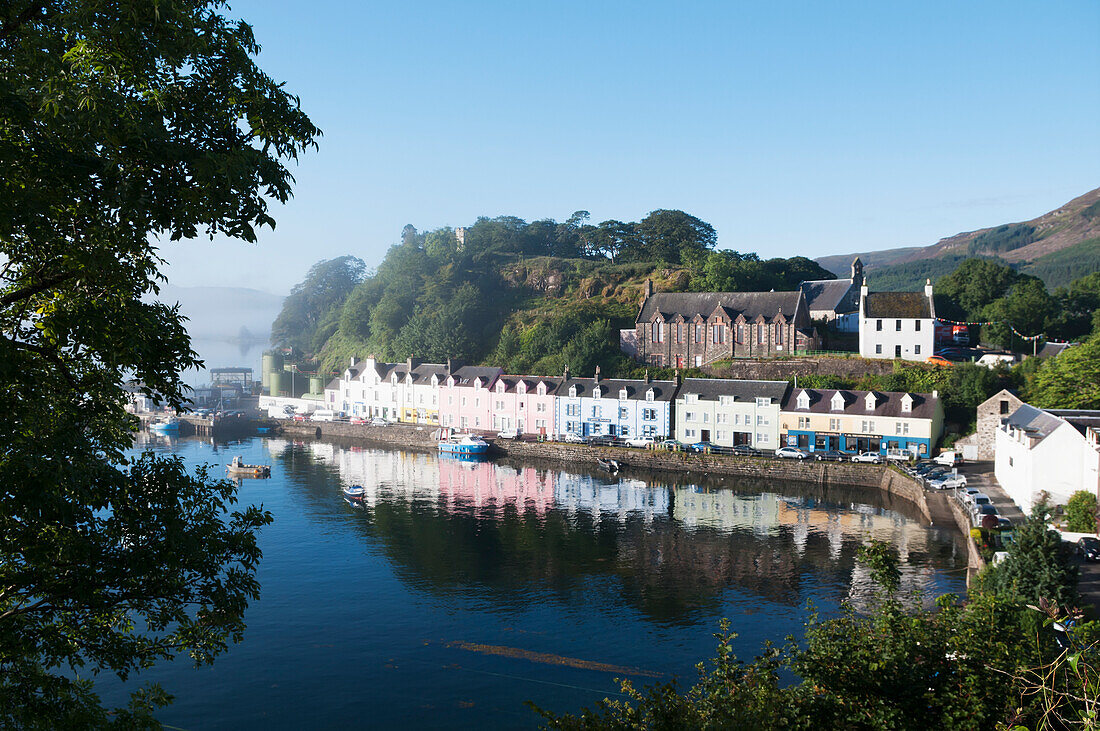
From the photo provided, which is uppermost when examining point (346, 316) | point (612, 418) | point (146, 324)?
point (346, 316)

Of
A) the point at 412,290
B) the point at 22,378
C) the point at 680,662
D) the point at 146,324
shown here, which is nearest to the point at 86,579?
the point at 22,378

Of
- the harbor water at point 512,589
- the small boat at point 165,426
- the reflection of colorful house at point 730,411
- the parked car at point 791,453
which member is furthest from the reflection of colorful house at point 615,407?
the small boat at point 165,426

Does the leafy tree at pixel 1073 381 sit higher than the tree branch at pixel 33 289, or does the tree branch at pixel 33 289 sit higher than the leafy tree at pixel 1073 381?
the tree branch at pixel 33 289

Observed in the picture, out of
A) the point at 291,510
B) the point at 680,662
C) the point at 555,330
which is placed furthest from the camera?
the point at 555,330

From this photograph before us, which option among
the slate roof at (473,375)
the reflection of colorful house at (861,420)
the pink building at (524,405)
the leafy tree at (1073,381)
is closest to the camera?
the leafy tree at (1073,381)

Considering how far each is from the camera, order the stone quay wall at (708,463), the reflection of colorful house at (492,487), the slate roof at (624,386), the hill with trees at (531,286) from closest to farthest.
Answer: the reflection of colorful house at (492,487) < the stone quay wall at (708,463) < the slate roof at (624,386) < the hill with trees at (531,286)

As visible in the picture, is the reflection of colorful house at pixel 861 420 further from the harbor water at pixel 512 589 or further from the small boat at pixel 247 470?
the small boat at pixel 247 470

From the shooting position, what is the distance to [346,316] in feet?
324

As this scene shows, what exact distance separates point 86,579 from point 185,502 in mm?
1099

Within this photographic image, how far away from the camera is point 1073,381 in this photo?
43.0 metres

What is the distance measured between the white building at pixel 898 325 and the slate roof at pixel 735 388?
26.6ft

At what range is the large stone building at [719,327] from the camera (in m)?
62.6

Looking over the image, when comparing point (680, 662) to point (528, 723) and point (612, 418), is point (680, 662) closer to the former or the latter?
point (528, 723)

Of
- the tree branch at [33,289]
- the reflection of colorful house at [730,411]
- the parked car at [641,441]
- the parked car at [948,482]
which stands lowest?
the parked car at [948,482]
